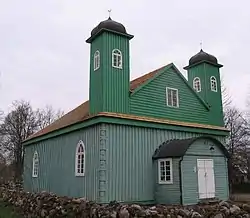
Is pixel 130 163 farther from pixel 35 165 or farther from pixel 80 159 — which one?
pixel 35 165

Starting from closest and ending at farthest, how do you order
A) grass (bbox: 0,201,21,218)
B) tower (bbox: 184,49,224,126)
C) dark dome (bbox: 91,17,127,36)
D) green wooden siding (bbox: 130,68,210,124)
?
grass (bbox: 0,201,21,218) < dark dome (bbox: 91,17,127,36) < green wooden siding (bbox: 130,68,210,124) < tower (bbox: 184,49,224,126)

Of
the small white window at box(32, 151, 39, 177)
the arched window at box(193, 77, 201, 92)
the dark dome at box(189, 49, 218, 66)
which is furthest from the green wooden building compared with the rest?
the small white window at box(32, 151, 39, 177)

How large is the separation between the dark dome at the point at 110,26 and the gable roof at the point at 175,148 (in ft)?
20.8

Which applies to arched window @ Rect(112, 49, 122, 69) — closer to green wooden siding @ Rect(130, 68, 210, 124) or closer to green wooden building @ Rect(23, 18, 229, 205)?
green wooden building @ Rect(23, 18, 229, 205)

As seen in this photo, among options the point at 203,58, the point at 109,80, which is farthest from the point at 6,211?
the point at 203,58

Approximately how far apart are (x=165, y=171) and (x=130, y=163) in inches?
70.3

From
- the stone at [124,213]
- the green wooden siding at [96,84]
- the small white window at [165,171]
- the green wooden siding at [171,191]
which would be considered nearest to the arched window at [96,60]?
the green wooden siding at [96,84]

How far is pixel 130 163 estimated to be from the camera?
51.4ft

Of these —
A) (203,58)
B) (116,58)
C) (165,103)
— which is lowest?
(165,103)

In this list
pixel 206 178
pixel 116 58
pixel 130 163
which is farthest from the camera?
pixel 116 58

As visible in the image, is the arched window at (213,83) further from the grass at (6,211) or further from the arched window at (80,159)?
the grass at (6,211)

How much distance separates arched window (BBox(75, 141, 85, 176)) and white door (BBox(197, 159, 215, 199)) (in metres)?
5.85

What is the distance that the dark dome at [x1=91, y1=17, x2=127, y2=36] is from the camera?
16555 millimetres

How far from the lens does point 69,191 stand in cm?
1739
